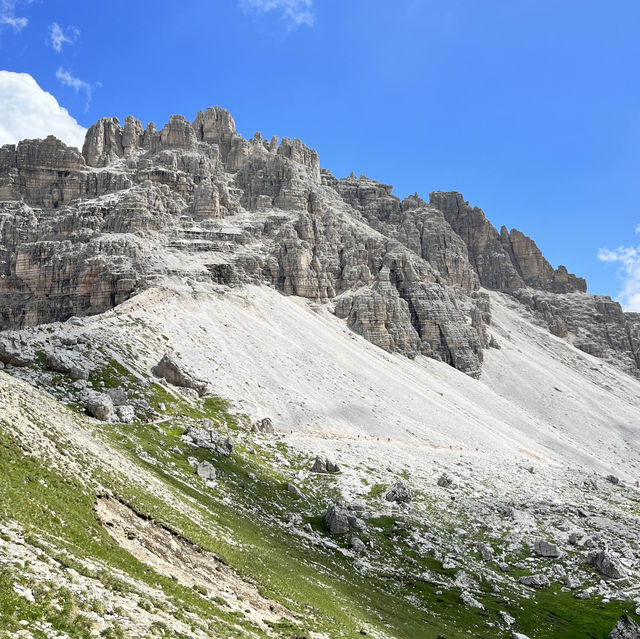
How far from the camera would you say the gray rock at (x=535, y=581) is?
1838 inches

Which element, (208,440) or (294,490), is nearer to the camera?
(294,490)

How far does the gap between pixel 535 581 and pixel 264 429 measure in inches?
1604

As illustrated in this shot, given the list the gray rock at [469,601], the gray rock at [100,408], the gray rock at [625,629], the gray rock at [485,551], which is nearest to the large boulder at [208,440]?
the gray rock at [100,408]

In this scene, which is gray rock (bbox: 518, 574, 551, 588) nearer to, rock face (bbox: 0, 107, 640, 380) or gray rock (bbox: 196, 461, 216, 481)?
gray rock (bbox: 196, 461, 216, 481)

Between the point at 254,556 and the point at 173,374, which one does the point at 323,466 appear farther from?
the point at 254,556

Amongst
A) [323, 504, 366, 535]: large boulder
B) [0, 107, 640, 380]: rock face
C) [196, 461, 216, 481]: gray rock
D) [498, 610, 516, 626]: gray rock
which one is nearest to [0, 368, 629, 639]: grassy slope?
[498, 610, 516, 626]: gray rock

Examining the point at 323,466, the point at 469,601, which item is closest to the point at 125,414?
the point at 323,466

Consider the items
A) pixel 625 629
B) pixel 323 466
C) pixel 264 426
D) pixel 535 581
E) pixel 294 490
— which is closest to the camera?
pixel 625 629

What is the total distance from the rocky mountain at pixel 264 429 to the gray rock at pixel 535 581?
0.39 m

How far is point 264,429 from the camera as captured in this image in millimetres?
75312

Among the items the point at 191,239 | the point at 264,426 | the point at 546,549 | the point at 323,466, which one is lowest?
the point at 323,466

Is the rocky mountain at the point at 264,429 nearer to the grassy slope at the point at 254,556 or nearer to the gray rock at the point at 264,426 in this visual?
the grassy slope at the point at 254,556

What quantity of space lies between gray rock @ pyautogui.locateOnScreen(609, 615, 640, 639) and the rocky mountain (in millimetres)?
478

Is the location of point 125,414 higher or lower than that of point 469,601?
higher
